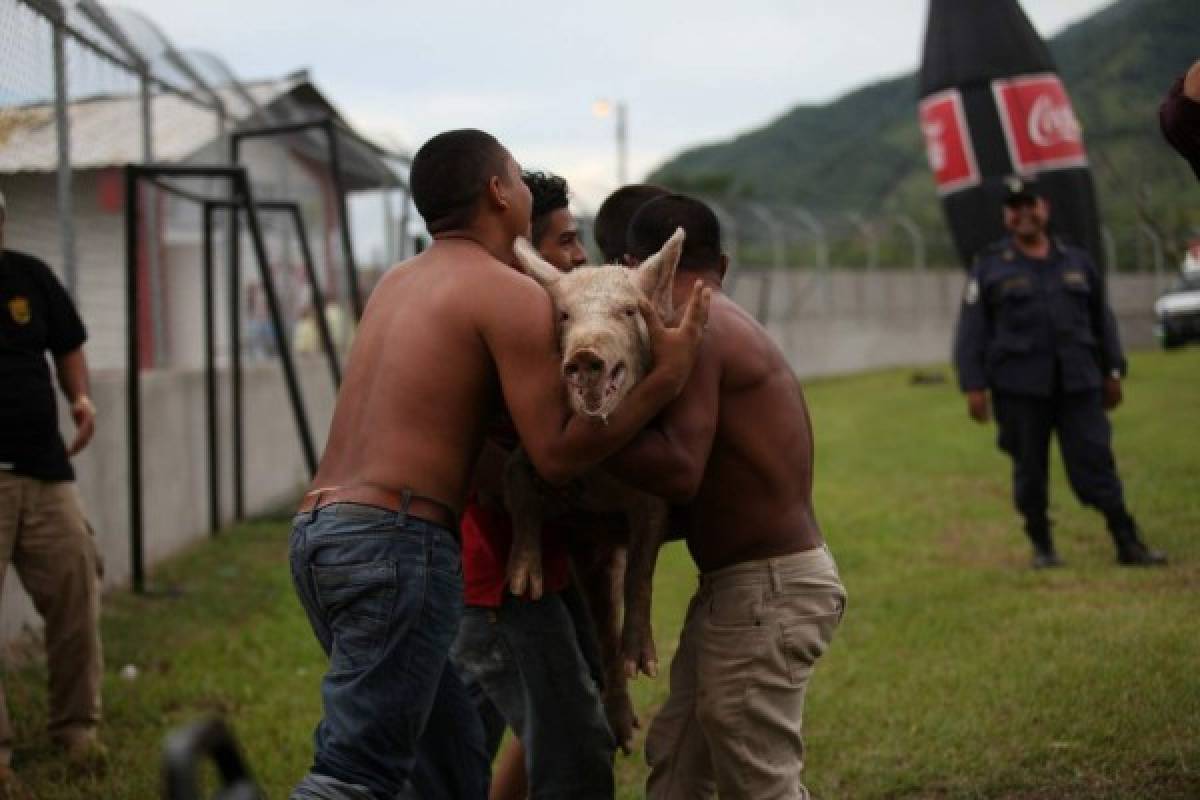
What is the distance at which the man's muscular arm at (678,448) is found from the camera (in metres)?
3.38

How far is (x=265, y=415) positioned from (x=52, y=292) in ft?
24.1

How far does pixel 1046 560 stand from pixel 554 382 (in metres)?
5.97

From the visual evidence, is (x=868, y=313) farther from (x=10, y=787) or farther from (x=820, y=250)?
(x=10, y=787)

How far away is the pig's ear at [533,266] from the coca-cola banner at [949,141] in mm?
12692

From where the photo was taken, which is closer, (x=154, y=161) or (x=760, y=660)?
(x=760, y=660)

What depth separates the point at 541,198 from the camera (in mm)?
4281

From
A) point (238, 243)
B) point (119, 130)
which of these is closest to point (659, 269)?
point (119, 130)

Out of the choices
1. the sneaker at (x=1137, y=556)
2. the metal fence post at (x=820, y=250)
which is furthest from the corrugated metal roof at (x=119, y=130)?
the metal fence post at (x=820, y=250)

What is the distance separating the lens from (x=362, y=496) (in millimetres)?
3367

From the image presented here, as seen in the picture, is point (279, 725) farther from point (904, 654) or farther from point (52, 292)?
point (904, 654)

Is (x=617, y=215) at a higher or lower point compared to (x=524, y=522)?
higher

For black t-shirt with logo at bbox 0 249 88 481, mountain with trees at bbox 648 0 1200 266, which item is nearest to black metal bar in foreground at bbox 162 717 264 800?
black t-shirt with logo at bbox 0 249 88 481

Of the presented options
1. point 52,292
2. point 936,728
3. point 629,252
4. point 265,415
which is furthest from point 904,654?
point 265,415

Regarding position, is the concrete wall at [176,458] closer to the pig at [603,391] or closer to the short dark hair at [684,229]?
the pig at [603,391]
